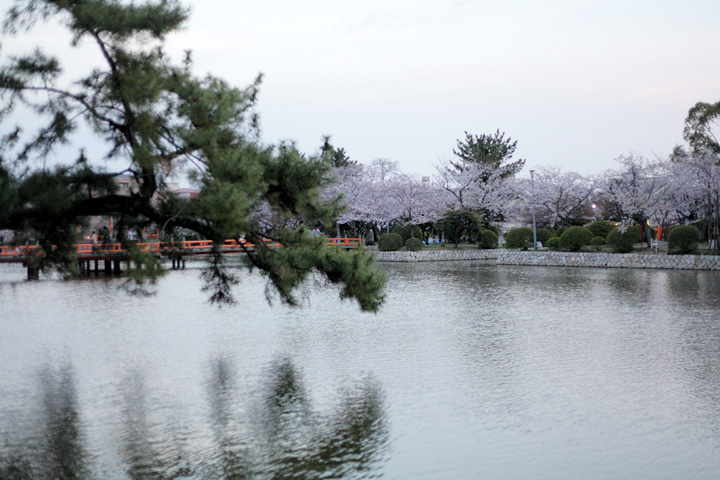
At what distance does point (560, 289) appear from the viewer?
62.2ft

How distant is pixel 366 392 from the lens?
26.8 ft

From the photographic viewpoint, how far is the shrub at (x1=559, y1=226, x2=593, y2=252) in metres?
27.9

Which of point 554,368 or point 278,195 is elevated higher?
point 278,195

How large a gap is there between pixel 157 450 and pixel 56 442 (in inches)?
42.0

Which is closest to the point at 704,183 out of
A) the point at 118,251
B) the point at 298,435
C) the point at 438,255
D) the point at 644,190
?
the point at 644,190

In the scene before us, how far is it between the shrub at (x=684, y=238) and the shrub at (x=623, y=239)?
1.66m

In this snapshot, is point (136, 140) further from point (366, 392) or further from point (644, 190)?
point (644, 190)

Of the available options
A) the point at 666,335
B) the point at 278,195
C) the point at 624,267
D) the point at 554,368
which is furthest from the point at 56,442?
the point at 624,267

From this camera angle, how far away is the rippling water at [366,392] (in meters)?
5.98

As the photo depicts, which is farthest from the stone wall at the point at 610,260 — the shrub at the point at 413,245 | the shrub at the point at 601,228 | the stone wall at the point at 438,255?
the shrub at the point at 413,245

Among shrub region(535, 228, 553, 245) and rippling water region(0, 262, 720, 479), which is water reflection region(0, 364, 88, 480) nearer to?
rippling water region(0, 262, 720, 479)

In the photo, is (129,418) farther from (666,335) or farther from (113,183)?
(666,335)

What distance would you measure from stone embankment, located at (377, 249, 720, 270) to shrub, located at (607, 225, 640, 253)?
1.81 feet

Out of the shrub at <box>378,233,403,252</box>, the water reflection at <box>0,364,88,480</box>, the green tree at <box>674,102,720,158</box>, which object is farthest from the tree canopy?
the water reflection at <box>0,364,88,480</box>
